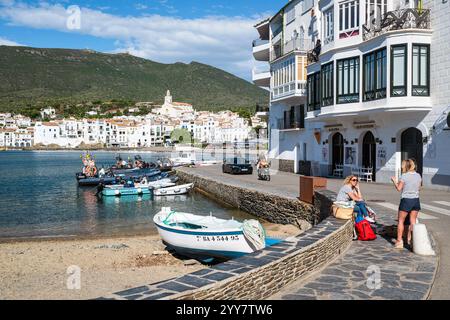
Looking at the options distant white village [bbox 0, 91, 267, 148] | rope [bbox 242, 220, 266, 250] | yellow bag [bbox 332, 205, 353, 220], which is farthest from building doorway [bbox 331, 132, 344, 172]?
distant white village [bbox 0, 91, 267, 148]

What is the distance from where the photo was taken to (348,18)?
2522cm

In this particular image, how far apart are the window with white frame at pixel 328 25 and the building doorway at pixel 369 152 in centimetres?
613

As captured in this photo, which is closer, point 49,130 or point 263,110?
point 263,110

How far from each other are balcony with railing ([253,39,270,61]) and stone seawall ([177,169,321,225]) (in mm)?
15781

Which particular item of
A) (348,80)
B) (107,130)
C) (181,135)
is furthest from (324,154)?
(107,130)

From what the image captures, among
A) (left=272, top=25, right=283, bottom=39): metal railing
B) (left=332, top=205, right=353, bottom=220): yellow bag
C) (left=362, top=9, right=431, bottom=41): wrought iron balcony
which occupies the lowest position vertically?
(left=332, top=205, right=353, bottom=220): yellow bag

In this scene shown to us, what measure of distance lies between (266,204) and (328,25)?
39.5 feet

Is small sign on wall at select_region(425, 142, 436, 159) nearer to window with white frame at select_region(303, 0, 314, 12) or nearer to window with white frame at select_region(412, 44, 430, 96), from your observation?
window with white frame at select_region(412, 44, 430, 96)

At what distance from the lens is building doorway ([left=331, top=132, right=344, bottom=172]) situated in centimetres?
2969

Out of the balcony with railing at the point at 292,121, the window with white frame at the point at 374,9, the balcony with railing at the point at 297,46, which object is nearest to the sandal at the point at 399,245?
the window with white frame at the point at 374,9

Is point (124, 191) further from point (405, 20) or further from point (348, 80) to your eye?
point (405, 20)
